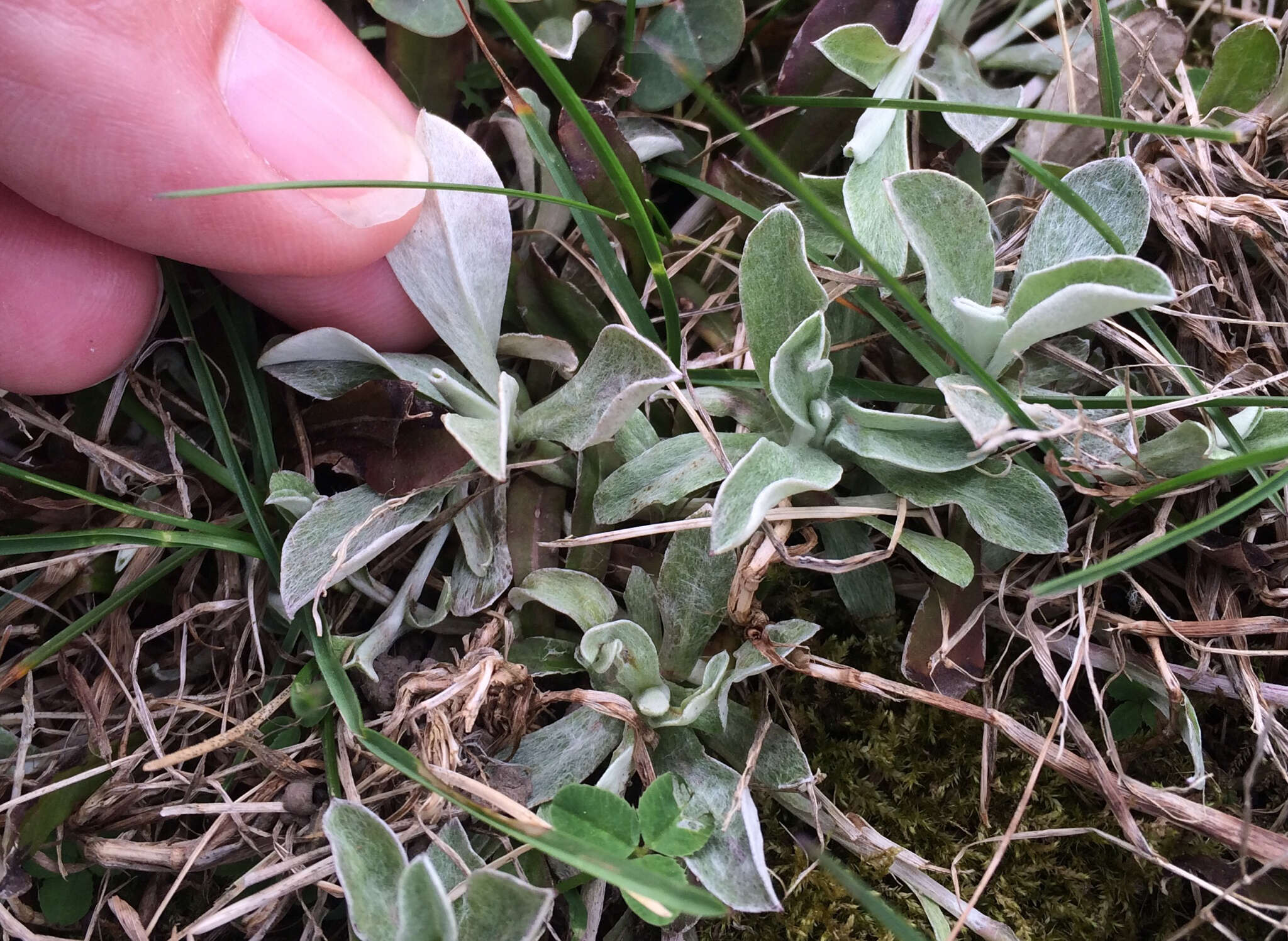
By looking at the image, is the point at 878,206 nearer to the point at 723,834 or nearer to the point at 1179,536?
the point at 1179,536

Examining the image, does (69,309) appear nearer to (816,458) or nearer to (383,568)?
(383,568)

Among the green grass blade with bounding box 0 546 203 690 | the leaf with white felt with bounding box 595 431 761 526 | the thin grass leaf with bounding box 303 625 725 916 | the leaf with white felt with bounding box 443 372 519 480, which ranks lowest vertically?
the thin grass leaf with bounding box 303 625 725 916

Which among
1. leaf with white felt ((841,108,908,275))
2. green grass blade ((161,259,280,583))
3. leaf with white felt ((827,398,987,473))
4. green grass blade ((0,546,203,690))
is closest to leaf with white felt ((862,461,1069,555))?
leaf with white felt ((827,398,987,473))

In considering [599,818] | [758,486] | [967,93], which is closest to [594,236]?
[758,486]

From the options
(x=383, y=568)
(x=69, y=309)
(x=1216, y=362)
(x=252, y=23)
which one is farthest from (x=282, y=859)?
(x=1216, y=362)

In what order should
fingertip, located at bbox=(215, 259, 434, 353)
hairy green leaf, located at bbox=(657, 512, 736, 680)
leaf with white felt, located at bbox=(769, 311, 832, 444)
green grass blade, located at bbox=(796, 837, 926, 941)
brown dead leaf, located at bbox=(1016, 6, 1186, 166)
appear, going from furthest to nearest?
brown dead leaf, located at bbox=(1016, 6, 1186, 166) < fingertip, located at bbox=(215, 259, 434, 353) < hairy green leaf, located at bbox=(657, 512, 736, 680) < leaf with white felt, located at bbox=(769, 311, 832, 444) < green grass blade, located at bbox=(796, 837, 926, 941)

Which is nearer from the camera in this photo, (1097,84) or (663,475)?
(663,475)

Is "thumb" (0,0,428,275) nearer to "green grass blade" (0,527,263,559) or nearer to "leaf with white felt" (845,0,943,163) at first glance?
"green grass blade" (0,527,263,559)
